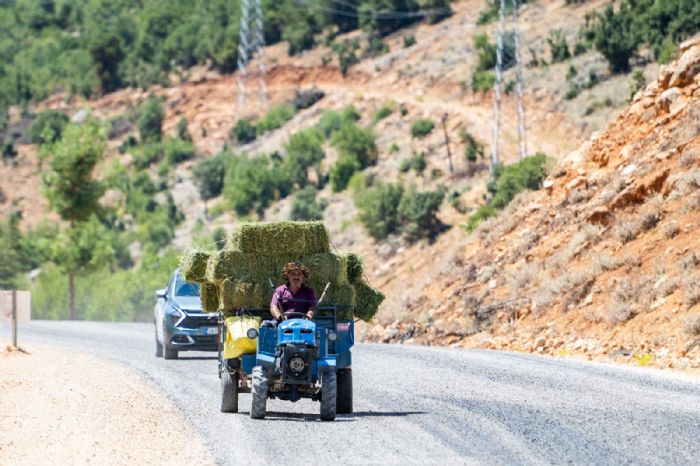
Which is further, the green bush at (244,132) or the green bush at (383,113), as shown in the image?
the green bush at (244,132)

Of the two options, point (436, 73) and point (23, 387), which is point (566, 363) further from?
point (436, 73)

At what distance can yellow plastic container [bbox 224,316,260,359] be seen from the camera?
16.7 meters

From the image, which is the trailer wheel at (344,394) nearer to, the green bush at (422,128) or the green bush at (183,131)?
the green bush at (422,128)

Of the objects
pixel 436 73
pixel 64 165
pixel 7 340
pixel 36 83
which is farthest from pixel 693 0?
pixel 36 83

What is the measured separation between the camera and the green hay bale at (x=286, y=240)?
18469 millimetres

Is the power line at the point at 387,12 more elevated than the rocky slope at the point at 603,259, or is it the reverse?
the power line at the point at 387,12

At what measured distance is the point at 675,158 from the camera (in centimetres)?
3688

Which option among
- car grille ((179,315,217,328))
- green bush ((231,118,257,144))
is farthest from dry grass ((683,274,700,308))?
green bush ((231,118,257,144))

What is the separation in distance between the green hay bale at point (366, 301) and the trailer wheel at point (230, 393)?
2.48m

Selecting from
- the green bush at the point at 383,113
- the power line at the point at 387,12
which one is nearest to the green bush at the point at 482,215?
the green bush at the point at 383,113

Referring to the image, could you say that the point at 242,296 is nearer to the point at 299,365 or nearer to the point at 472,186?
the point at 299,365

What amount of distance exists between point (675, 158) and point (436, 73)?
209 ft

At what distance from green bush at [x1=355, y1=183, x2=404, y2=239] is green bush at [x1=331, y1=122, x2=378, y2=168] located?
20.0 metres

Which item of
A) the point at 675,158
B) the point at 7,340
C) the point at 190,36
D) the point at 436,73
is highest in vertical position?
the point at 190,36
